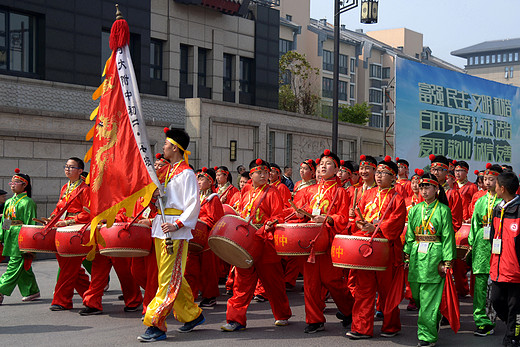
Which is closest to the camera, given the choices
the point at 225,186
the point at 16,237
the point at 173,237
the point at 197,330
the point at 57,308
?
the point at 173,237

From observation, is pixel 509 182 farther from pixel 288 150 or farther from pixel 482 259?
pixel 288 150

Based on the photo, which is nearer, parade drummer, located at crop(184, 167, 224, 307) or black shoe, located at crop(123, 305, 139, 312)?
black shoe, located at crop(123, 305, 139, 312)

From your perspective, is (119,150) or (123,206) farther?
(119,150)

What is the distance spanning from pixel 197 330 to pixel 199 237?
1.28 metres

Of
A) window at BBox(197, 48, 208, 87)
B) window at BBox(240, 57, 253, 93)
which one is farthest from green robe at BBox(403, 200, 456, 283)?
window at BBox(240, 57, 253, 93)

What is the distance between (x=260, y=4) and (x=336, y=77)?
302 inches

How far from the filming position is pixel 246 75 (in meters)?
23.8

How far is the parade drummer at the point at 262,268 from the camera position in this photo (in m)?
7.43

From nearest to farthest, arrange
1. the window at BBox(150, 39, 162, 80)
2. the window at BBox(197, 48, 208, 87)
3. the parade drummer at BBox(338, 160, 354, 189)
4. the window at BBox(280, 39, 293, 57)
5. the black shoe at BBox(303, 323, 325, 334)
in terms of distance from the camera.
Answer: the black shoe at BBox(303, 323, 325, 334) < the parade drummer at BBox(338, 160, 354, 189) < the window at BBox(150, 39, 162, 80) < the window at BBox(197, 48, 208, 87) < the window at BBox(280, 39, 293, 57)

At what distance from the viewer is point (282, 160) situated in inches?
860

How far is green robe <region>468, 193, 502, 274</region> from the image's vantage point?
7418 millimetres

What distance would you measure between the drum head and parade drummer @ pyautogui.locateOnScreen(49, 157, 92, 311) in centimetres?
204

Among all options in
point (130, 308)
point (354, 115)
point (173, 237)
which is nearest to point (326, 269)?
point (173, 237)

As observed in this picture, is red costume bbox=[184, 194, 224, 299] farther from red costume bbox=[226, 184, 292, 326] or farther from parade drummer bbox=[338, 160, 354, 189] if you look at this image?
parade drummer bbox=[338, 160, 354, 189]
